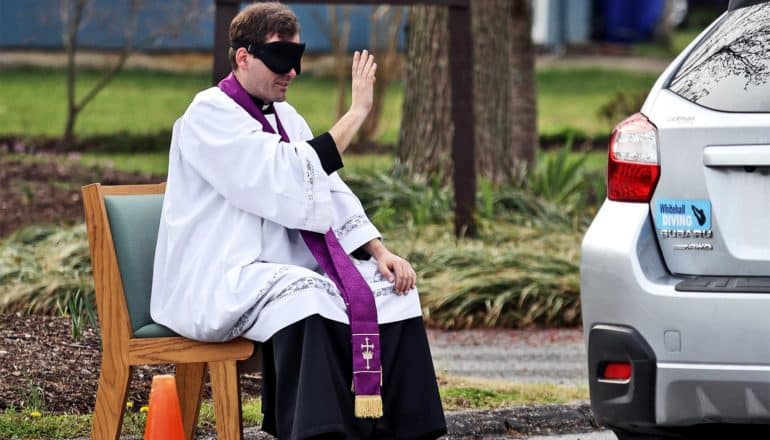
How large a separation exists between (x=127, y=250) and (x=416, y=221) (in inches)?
193

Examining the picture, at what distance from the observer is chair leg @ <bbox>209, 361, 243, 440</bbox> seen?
4668 millimetres

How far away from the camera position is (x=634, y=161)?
431 cm

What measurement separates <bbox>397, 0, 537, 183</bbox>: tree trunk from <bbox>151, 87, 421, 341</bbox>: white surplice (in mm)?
5946

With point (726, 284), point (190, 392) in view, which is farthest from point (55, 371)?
point (726, 284)

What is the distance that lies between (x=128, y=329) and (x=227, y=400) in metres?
0.38

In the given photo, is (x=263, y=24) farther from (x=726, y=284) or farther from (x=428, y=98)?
(x=428, y=98)

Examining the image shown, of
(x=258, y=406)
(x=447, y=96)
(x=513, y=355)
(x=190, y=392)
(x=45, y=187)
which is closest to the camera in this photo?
(x=190, y=392)

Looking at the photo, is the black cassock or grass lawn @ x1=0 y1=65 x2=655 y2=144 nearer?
the black cassock

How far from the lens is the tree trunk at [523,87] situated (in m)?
13.2

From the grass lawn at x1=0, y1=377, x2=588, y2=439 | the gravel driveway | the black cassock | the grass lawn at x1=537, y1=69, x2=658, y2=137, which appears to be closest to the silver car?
the black cassock

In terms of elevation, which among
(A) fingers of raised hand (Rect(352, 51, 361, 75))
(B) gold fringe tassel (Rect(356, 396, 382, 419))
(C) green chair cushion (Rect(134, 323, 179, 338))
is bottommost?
(B) gold fringe tassel (Rect(356, 396, 382, 419))

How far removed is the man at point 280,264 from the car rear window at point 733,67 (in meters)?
1.02

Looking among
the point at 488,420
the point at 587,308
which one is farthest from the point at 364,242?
the point at 488,420

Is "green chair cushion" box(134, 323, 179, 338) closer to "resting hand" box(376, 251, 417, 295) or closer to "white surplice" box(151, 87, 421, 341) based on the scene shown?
"white surplice" box(151, 87, 421, 341)
